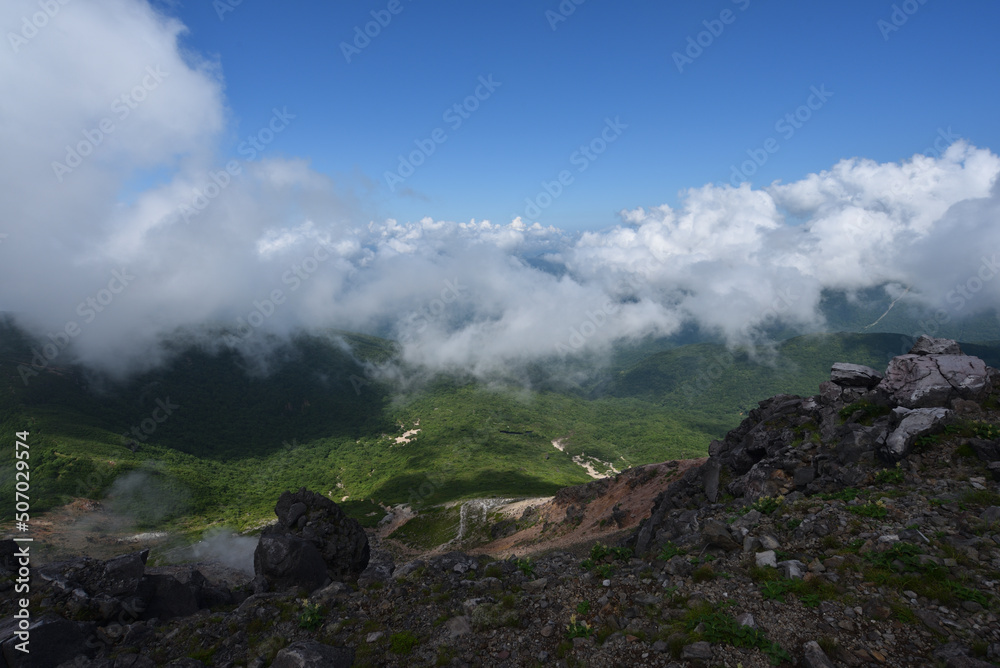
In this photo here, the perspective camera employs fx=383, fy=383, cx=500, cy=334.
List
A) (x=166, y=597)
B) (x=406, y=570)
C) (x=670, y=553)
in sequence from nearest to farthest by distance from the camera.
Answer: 1. (x=670, y=553)
2. (x=406, y=570)
3. (x=166, y=597)

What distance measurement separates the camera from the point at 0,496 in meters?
96.3

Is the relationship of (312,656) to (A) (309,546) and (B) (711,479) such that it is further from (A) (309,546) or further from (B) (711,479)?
(B) (711,479)

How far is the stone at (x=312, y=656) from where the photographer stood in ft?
41.3

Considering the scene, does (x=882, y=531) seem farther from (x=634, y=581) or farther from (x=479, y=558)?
(x=479, y=558)

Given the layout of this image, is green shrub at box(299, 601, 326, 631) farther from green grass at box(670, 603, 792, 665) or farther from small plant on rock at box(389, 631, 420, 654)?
green grass at box(670, 603, 792, 665)

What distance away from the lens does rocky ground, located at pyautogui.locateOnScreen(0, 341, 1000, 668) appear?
10.3 metres

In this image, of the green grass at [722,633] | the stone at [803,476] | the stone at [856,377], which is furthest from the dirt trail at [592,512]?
the green grass at [722,633]

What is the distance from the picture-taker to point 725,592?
12805 millimetres

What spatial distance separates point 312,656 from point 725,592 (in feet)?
45.8

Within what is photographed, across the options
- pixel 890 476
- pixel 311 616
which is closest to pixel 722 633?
pixel 890 476

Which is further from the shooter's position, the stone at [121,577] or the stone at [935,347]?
the stone at [935,347]

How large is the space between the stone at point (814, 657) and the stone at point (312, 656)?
13.4 meters

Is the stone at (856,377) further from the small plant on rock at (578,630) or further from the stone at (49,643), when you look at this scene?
the stone at (49,643)

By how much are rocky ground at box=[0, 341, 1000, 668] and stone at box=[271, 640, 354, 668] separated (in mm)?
73
